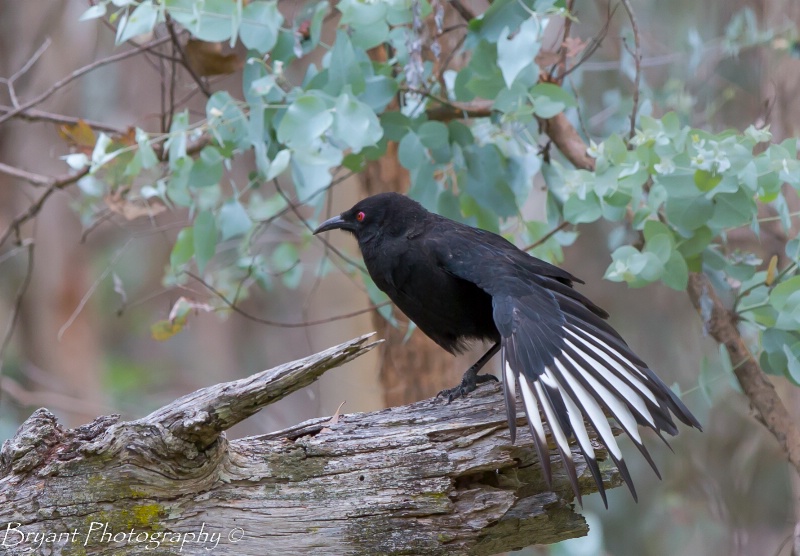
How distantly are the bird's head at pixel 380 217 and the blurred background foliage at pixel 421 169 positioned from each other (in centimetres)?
17

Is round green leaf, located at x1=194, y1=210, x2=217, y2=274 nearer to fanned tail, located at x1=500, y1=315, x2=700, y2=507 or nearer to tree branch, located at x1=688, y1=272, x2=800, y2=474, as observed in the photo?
fanned tail, located at x1=500, y1=315, x2=700, y2=507

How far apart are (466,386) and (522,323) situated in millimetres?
587

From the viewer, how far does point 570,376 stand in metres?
2.84

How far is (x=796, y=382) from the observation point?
11.1ft

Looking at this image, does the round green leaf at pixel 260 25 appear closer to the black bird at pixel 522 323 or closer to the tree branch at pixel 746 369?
the black bird at pixel 522 323

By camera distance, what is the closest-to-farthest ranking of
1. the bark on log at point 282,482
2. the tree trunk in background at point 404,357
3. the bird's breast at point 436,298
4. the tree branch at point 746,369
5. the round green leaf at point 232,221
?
1. the bark on log at point 282,482
2. the bird's breast at point 436,298
3. the tree branch at point 746,369
4. the round green leaf at point 232,221
5. the tree trunk in background at point 404,357

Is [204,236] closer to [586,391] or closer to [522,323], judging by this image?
[522,323]

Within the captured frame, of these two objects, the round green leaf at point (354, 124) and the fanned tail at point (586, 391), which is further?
the round green leaf at point (354, 124)

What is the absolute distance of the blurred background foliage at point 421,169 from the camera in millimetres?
3463

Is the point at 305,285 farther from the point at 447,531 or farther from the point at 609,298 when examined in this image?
the point at 447,531

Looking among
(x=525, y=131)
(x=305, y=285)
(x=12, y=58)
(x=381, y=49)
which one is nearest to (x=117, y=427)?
(x=525, y=131)

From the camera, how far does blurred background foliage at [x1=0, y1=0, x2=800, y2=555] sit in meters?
3.46

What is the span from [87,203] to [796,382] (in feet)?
13.4

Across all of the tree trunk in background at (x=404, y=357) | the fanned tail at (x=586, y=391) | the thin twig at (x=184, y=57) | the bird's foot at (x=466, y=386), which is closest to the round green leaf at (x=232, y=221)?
the thin twig at (x=184, y=57)
